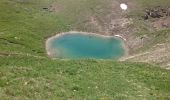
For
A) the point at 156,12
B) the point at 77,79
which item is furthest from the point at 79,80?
the point at 156,12

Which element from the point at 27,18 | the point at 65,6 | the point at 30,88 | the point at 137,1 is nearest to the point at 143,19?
the point at 137,1

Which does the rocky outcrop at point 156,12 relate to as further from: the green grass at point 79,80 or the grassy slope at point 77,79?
the green grass at point 79,80

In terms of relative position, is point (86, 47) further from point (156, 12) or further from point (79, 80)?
point (79, 80)

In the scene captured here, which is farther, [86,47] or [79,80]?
[86,47]

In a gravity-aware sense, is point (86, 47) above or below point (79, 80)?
above

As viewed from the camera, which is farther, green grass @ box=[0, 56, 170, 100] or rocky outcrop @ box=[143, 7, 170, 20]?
rocky outcrop @ box=[143, 7, 170, 20]

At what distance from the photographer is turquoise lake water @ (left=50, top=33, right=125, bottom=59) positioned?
305ft

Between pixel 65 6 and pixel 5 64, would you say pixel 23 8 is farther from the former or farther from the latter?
pixel 5 64

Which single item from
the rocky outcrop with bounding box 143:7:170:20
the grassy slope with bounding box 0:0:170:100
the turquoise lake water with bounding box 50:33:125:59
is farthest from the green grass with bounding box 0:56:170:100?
the rocky outcrop with bounding box 143:7:170:20

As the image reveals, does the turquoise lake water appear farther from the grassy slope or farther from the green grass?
the green grass

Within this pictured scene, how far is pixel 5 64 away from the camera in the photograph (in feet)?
136

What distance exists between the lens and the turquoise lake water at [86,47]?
9282cm

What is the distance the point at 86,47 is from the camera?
98562mm

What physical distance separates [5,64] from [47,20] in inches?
2847
